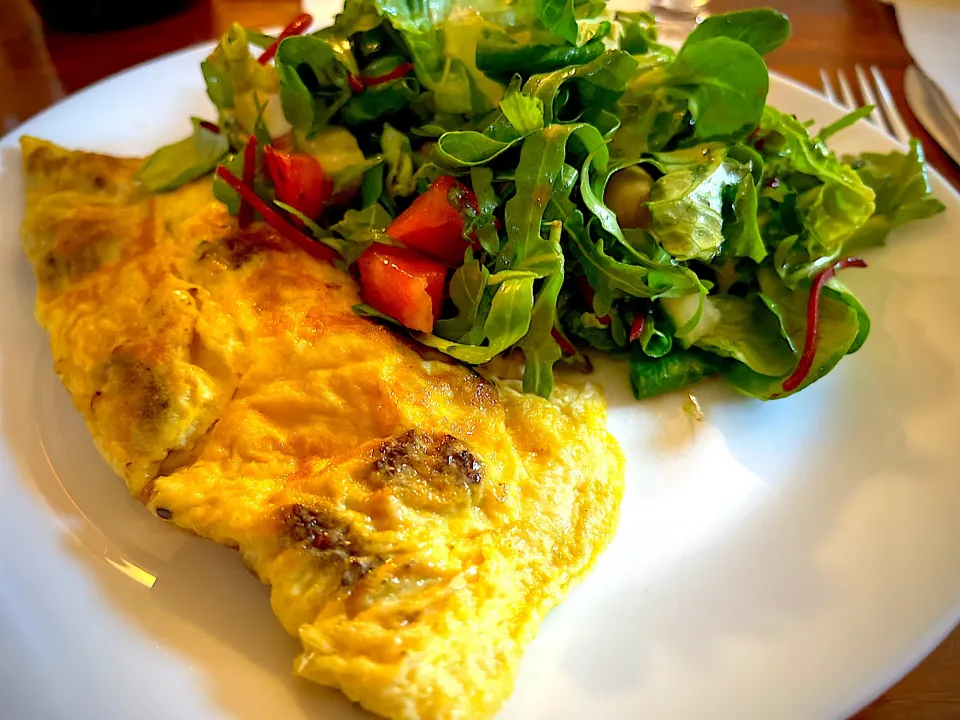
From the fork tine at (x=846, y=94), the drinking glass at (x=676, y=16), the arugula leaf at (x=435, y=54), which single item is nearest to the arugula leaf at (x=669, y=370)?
the arugula leaf at (x=435, y=54)

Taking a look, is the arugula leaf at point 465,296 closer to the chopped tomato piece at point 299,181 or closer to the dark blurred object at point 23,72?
the chopped tomato piece at point 299,181

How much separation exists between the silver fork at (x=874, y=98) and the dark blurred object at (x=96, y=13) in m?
3.21

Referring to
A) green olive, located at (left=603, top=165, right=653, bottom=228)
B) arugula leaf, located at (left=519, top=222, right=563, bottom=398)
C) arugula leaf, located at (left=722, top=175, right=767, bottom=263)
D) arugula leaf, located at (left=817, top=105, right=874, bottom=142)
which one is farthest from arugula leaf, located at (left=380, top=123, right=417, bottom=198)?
arugula leaf, located at (left=817, top=105, right=874, bottom=142)

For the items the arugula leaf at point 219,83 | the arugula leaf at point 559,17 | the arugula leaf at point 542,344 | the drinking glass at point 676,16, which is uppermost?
the arugula leaf at point 559,17

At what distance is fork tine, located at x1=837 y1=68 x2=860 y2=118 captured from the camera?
10.2ft

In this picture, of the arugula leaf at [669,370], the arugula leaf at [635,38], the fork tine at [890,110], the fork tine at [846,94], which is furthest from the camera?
the fork tine at [846,94]

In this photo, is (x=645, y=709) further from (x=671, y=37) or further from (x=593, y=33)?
(x=671, y=37)

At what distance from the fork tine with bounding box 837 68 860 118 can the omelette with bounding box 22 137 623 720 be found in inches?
81.3

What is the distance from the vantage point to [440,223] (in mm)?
1933

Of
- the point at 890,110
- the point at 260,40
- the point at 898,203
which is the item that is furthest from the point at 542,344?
the point at 890,110

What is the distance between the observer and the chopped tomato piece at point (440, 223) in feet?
6.32

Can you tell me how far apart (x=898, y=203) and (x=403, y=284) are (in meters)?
1.62

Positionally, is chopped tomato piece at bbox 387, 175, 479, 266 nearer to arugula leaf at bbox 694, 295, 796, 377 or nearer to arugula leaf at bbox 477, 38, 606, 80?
arugula leaf at bbox 477, 38, 606, 80

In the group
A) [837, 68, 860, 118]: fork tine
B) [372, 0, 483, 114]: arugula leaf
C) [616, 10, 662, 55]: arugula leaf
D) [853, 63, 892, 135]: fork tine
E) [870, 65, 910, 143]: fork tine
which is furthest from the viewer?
[837, 68, 860, 118]: fork tine
